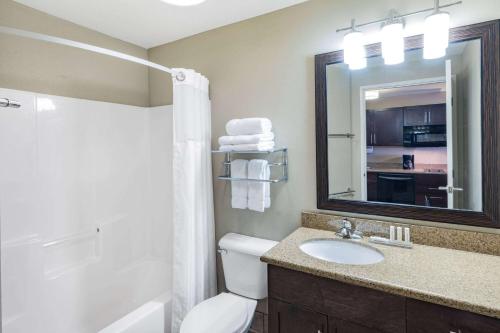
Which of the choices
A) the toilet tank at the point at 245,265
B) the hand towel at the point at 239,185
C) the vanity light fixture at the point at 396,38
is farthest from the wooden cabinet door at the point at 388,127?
the toilet tank at the point at 245,265

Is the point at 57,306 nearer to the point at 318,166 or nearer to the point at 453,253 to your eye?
the point at 318,166

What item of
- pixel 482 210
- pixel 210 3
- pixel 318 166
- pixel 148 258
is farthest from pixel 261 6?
pixel 148 258

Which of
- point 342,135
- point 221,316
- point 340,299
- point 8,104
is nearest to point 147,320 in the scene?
point 221,316

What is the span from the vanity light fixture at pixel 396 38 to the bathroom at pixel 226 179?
0.16ft

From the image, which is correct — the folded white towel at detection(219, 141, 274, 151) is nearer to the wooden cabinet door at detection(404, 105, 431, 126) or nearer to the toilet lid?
the wooden cabinet door at detection(404, 105, 431, 126)

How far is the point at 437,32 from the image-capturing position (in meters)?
1.40

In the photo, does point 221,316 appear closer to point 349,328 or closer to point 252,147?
point 349,328

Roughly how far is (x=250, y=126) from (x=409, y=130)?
2.96 ft

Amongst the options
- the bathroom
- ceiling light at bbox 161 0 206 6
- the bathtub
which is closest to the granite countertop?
the bathroom

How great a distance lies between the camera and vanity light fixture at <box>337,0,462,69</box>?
4.58 ft

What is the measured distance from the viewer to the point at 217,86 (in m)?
2.22

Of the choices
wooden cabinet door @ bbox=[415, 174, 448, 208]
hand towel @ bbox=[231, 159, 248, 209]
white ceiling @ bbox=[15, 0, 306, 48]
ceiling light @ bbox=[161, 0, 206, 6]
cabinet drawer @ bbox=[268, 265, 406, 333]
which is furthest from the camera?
hand towel @ bbox=[231, 159, 248, 209]

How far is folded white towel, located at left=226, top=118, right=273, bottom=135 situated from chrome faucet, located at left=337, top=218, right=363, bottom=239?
740mm

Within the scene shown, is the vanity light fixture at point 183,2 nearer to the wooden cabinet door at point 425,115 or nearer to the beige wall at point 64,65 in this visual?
the beige wall at point 64,65
